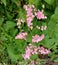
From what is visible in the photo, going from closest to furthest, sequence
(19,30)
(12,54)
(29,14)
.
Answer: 1. (29,14)
2. (12,54)
3. (19,30)

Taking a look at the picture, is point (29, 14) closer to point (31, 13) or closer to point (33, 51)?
point (31, 13)

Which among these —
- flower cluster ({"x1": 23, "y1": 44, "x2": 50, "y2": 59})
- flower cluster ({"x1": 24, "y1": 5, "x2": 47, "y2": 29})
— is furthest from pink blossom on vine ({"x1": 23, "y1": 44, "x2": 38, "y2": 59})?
flower cluster ({"x1": 24, "y1": 5, "x2": 47, "y2": 29})

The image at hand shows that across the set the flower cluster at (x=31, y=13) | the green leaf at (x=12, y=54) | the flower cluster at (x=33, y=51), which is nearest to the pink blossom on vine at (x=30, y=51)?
the flower cluster at (x=33, y=51)

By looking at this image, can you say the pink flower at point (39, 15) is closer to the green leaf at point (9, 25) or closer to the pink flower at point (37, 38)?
the pink flower at point (37, 38)

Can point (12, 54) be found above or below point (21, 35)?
below

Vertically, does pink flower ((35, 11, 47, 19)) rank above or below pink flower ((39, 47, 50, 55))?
above

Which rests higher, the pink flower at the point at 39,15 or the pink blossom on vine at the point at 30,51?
the pink flower at the point at 39,15

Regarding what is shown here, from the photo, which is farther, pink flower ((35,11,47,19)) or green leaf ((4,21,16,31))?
green leaf ((4,21,16,31))

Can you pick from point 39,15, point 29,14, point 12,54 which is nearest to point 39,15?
point 39,15

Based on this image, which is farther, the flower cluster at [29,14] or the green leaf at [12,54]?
the green leaf at [12,54]

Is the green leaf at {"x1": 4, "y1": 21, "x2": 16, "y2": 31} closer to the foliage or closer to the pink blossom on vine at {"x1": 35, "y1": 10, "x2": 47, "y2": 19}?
the foliage

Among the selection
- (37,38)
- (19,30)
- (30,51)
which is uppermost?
(19,30)

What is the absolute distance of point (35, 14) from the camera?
279 cm

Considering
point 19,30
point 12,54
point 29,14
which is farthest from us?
point 19,30
